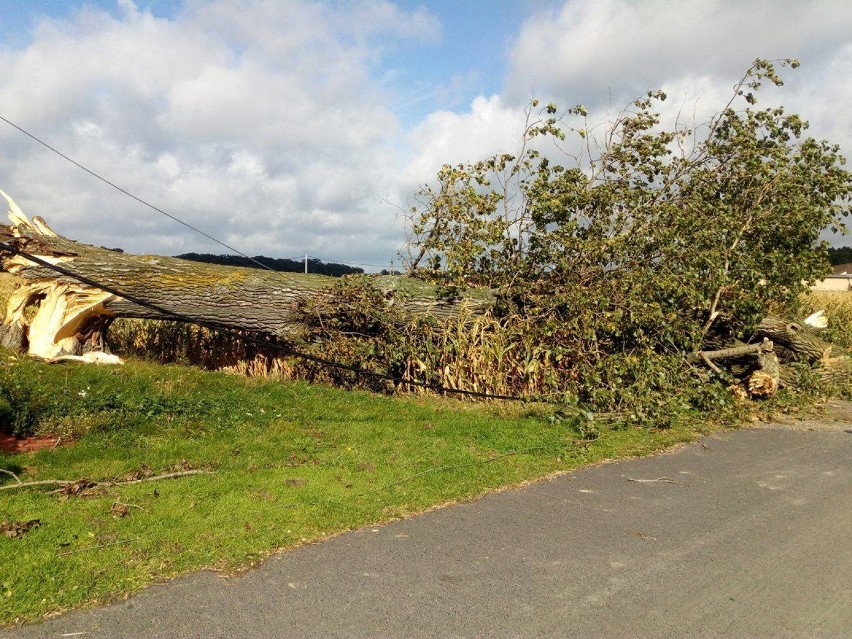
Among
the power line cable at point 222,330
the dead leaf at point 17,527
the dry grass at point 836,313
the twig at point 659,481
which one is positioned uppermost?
the dry grass at point 836,313

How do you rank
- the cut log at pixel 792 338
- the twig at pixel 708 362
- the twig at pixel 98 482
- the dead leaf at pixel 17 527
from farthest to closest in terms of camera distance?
the cut log at pixel 792 338 < the twig at pixel 708 362 < the twig at pixel 98 482 < the dead leaf at pixel 17 527

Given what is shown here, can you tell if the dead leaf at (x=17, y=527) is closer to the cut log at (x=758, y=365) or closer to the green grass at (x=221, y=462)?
the green grass at (x=221, y=462)

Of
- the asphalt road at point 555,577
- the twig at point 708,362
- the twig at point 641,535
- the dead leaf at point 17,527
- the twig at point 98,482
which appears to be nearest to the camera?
the asphalt road at point 555,577

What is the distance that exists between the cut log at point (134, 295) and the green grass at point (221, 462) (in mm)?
1022

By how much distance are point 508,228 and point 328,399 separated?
396 cm

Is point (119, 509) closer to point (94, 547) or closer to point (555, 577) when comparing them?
point (94, 547)

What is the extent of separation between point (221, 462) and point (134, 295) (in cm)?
485

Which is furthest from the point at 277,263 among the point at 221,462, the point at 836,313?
the point at 836,313

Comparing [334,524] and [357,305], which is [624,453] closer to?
[334,524]

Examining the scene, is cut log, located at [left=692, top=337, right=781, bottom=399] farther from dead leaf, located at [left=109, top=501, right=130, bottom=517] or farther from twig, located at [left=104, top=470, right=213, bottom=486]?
dead leaf, located at [left=109, top=501, right=130, bottom=517]

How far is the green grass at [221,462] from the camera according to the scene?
3.99 metres

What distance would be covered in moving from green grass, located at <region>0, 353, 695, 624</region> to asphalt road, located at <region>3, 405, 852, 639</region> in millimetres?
290

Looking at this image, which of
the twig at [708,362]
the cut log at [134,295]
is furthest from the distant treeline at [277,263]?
the twig at [708,362]

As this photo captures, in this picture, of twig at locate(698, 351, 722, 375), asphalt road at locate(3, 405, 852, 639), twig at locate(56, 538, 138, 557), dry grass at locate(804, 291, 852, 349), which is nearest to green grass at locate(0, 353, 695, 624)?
twig at locate(56, 538, 138, 557)
